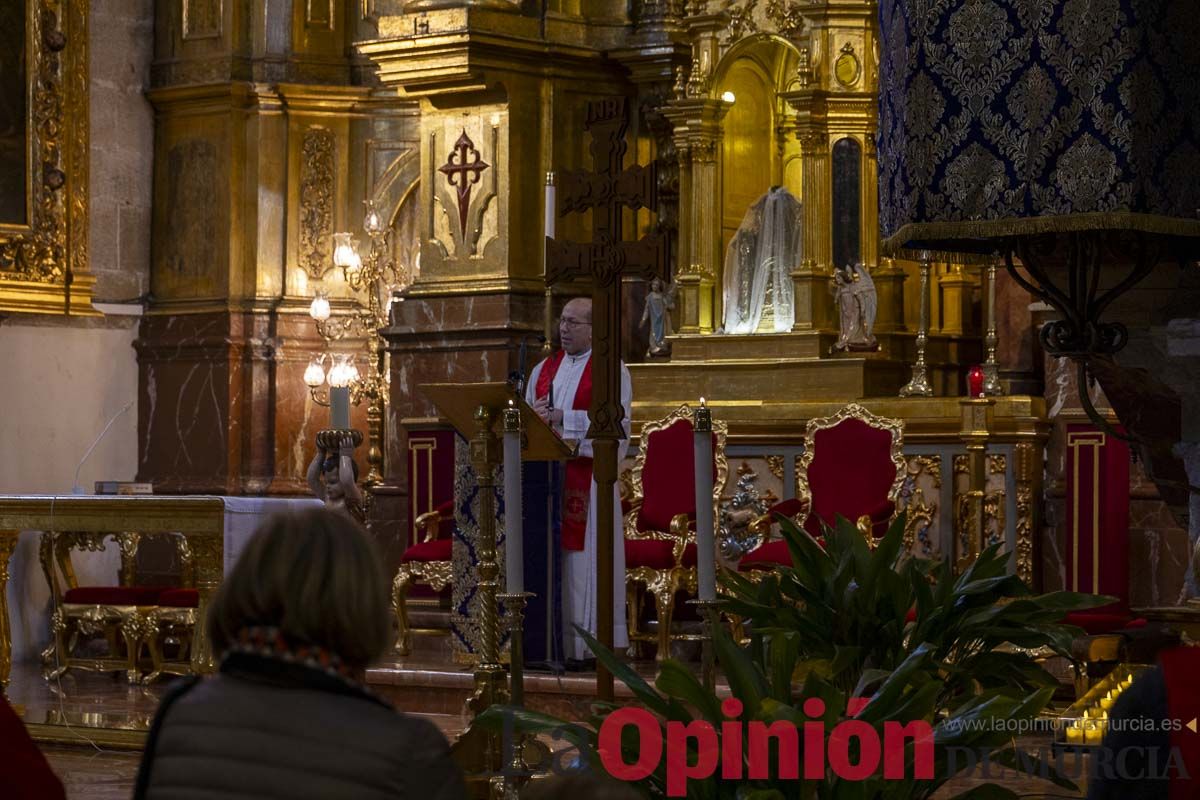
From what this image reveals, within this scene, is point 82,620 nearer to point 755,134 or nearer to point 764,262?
point 764,262

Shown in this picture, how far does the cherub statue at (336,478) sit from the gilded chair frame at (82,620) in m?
1.01

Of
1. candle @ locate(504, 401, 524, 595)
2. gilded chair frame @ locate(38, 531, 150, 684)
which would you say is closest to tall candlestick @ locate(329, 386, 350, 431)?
gilded chair frame @ locate(38, 531, 150, 684)

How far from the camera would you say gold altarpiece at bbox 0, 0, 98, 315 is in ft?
37.2

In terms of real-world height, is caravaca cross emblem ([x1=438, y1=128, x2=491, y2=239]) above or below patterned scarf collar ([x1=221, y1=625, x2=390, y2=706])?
above

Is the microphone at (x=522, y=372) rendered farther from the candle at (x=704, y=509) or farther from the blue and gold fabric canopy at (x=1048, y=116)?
the blue and gold fabric canopy at (x=1048, y=116)

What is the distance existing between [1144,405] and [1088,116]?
60 centimetres

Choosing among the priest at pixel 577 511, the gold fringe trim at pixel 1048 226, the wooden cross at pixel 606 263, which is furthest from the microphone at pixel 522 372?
the gold fringe trim at pixel 1048 226

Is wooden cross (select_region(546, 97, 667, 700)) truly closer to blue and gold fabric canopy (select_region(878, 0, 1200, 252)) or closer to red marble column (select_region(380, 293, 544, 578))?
blue and gold fabric canopy (select_region(878, 0, 1200, 252))

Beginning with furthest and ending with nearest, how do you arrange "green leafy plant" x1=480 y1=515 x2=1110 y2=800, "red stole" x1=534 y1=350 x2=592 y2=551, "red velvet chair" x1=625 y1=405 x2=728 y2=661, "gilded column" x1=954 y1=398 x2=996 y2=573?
"gilded column" x1=954 y1=398 x2=996 y2=573, "red velvet chair" x1=625 y1=405 x2=728 y2=661, "red stole" x1=534 y1=350 x2=592 y2=551, "green leafy plant" x1=480 y1=515 x2=1110 y2=800

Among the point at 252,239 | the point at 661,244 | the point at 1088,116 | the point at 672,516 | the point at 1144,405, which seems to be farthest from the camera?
the point at 252,239

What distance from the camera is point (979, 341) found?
1045cm

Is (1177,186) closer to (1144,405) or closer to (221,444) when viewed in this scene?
(1144,405)

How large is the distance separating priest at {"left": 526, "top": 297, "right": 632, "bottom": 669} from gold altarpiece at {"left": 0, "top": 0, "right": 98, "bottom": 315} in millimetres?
3884

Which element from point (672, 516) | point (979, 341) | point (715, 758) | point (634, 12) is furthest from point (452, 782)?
point (634, 12)
